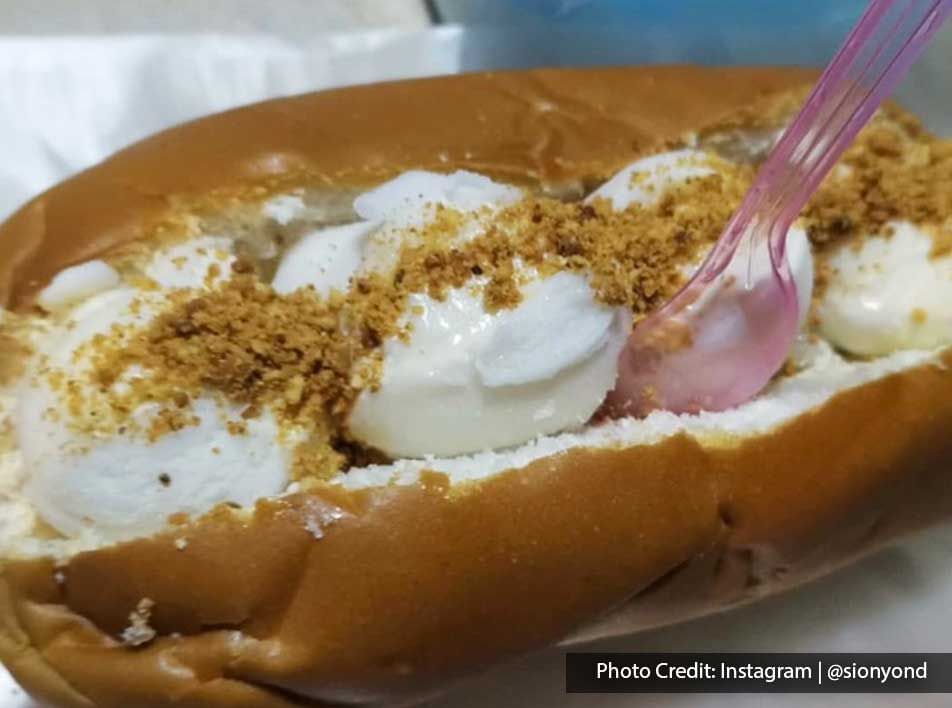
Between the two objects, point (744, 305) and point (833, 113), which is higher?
point (833, 113)

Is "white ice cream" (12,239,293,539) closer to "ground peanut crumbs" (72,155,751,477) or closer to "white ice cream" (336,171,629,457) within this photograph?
"ground peanut crumbs" (72,155,751,477)

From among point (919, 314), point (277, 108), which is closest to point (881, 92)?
point (919, 314)

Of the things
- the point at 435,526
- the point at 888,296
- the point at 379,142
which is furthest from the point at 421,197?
the point at 888,296

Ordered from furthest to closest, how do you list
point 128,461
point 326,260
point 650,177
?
1. point 650,177
2. point 326,260
3. point 128,461

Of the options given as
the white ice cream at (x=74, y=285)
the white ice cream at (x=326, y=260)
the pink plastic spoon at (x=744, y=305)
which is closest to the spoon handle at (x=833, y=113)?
the pink plastic spoon at (x=744, y=305)

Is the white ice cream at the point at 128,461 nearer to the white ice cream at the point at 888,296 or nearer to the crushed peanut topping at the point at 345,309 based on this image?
the crushed peanut topping at the point at 345,309

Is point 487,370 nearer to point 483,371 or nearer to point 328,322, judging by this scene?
point 483,371
